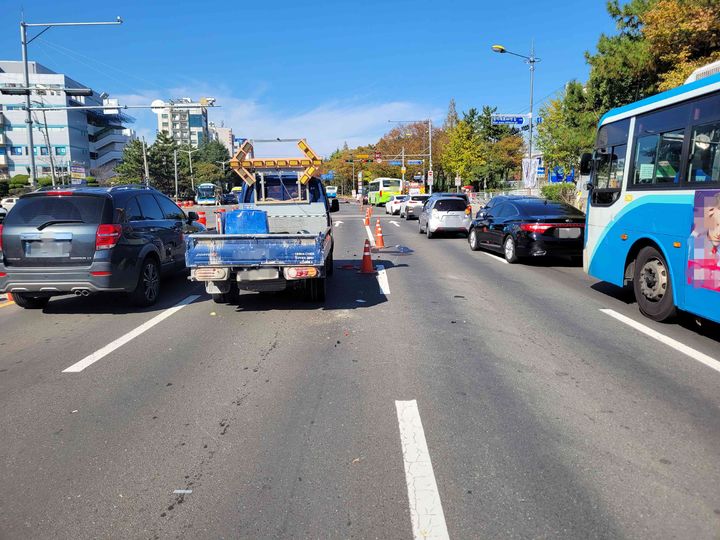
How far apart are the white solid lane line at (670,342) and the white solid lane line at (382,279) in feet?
11.9

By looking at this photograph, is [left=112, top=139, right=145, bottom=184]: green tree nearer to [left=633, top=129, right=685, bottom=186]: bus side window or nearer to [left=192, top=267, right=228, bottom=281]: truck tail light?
[left=192, top=267, right=228, bottom=281]: truck tail light

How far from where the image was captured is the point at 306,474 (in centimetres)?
343

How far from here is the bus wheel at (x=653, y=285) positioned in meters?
6.87

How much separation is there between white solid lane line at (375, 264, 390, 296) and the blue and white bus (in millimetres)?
3461

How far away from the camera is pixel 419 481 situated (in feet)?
10.9

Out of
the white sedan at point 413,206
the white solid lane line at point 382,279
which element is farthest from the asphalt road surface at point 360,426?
the white sedan at point 413,206

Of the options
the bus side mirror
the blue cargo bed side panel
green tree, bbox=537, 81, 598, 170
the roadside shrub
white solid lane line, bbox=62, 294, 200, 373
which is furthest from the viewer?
the roadside shrub

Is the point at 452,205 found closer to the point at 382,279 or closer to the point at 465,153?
the point at 382,279

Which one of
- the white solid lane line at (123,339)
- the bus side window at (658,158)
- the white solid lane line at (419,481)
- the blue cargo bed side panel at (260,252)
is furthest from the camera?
the blue cargo bed side panel at (260,252)

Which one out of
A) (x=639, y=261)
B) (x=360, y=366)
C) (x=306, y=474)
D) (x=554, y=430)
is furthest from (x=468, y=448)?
(x=639, y=261)

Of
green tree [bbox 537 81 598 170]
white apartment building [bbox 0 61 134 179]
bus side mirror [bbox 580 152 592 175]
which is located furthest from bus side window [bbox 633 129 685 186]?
white apartment building [bbox 0 61 134 179]

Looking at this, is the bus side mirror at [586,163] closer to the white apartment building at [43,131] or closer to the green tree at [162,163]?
the green tree at [162,163]

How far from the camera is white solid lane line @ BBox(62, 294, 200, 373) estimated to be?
5688 millimetres

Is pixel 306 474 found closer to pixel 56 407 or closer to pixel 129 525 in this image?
pixel 129 525
